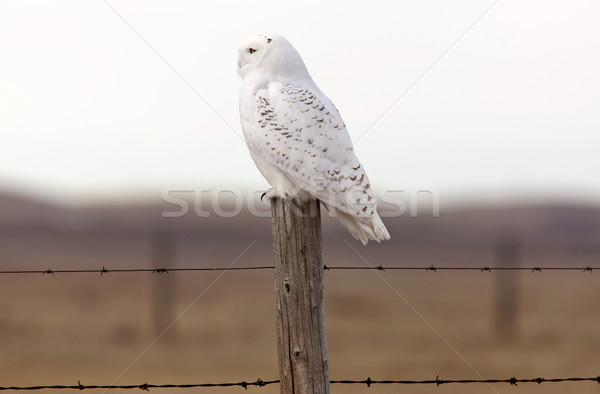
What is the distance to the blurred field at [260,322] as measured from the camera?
11.1 metres

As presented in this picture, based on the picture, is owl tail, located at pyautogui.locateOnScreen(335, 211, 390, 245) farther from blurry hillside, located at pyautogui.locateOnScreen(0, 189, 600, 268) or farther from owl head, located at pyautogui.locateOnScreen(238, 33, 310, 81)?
blurry hillside, located at pyautogui.locateOnScreen(0, 189, 600, 268)

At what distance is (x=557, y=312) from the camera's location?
19.2 meters

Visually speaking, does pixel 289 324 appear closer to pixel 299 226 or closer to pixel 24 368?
pixel 299 226

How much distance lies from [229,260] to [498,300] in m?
24.8

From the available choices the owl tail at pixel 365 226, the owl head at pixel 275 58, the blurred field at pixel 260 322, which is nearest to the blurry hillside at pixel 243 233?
the blurred field at pixel 260 322

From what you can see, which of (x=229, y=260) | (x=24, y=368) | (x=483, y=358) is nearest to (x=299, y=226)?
(x=483, y=358)

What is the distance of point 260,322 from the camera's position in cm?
1551

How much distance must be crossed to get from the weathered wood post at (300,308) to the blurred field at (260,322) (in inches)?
239

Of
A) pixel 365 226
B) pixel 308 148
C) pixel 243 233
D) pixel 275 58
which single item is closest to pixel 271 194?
pixel 308 148

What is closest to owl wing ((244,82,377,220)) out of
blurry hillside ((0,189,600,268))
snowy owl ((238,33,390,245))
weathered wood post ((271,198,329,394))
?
snowy owl ((238,33,390,245))

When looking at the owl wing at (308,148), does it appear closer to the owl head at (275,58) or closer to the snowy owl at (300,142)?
the snowy owl at (300,142)

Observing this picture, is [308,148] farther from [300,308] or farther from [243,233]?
[243,233]

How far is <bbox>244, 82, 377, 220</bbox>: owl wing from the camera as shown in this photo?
4.01m

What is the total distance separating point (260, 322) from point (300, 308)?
1243cm
